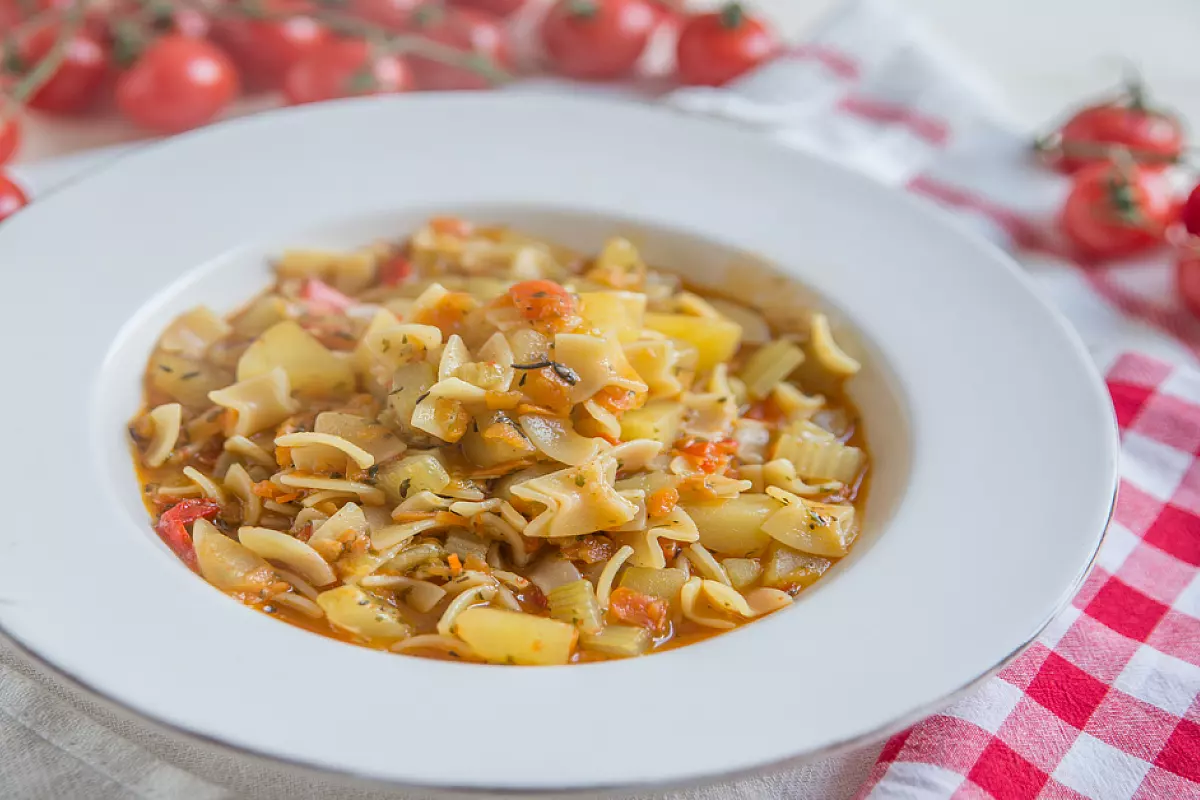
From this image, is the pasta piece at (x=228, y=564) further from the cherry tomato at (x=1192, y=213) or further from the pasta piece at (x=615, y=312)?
the cherry tomato at (x=1192, y=213)

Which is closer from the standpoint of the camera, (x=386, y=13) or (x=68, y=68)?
(x=68, y=68)

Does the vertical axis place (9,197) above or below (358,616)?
above

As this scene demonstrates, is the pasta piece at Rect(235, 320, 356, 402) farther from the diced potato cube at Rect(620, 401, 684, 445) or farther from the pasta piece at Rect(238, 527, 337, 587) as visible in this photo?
the diced potato cube at Rect(620, 401, 684, 445)

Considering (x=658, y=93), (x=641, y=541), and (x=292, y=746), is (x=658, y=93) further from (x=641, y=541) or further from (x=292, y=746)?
(x=292, y=746)

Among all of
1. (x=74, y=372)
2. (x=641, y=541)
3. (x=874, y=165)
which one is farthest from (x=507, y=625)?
(x=874, y=165)

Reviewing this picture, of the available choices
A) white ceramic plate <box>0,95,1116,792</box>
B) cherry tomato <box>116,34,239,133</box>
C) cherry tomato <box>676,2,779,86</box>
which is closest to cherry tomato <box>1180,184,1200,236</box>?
white ceramic plate <box>0,95,1116,792</box>

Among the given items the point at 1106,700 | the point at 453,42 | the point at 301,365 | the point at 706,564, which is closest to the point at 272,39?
the point at 453,42

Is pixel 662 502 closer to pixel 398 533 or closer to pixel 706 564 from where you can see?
pixel 706 564
